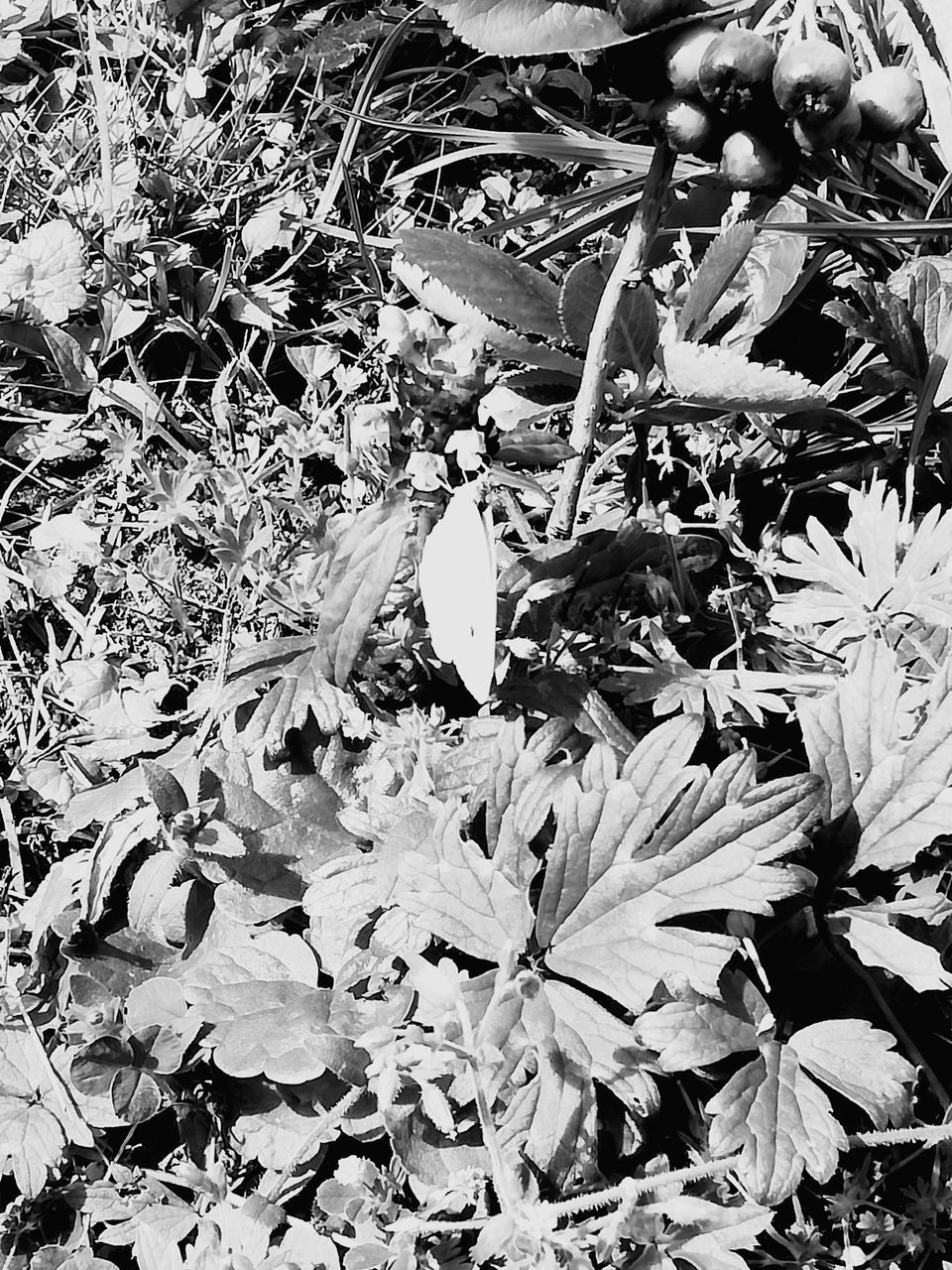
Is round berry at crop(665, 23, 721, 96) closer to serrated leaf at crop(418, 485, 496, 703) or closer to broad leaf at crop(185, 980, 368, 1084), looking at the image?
serrated leaf at crop(418, 485, 496, 703)

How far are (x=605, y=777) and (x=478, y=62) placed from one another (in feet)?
5.44

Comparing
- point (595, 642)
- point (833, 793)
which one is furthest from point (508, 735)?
point (833, 793)

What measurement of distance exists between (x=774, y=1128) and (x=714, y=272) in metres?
0.99

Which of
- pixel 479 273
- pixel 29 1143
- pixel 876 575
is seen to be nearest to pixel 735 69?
pixel 479 273

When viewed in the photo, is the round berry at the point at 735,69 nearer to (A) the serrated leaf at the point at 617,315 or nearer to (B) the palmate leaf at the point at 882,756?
(A) the serrated leaf at the point at 617,315

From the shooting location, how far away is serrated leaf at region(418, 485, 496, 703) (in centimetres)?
137

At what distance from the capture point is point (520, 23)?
1.24 metres

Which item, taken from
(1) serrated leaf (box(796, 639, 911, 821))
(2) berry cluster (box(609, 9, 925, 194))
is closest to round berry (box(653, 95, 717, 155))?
(2) berry cluster (box(609, 9, 925, 194))

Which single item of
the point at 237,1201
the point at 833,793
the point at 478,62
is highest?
the point at 478,62

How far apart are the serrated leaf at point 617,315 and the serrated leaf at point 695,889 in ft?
1.84

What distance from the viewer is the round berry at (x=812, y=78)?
1143 millimetres

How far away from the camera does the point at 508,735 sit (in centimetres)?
153

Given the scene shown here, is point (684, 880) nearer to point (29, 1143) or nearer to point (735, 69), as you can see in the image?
point (735, 69)

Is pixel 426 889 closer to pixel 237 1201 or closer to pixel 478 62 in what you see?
pixel 237 1201
